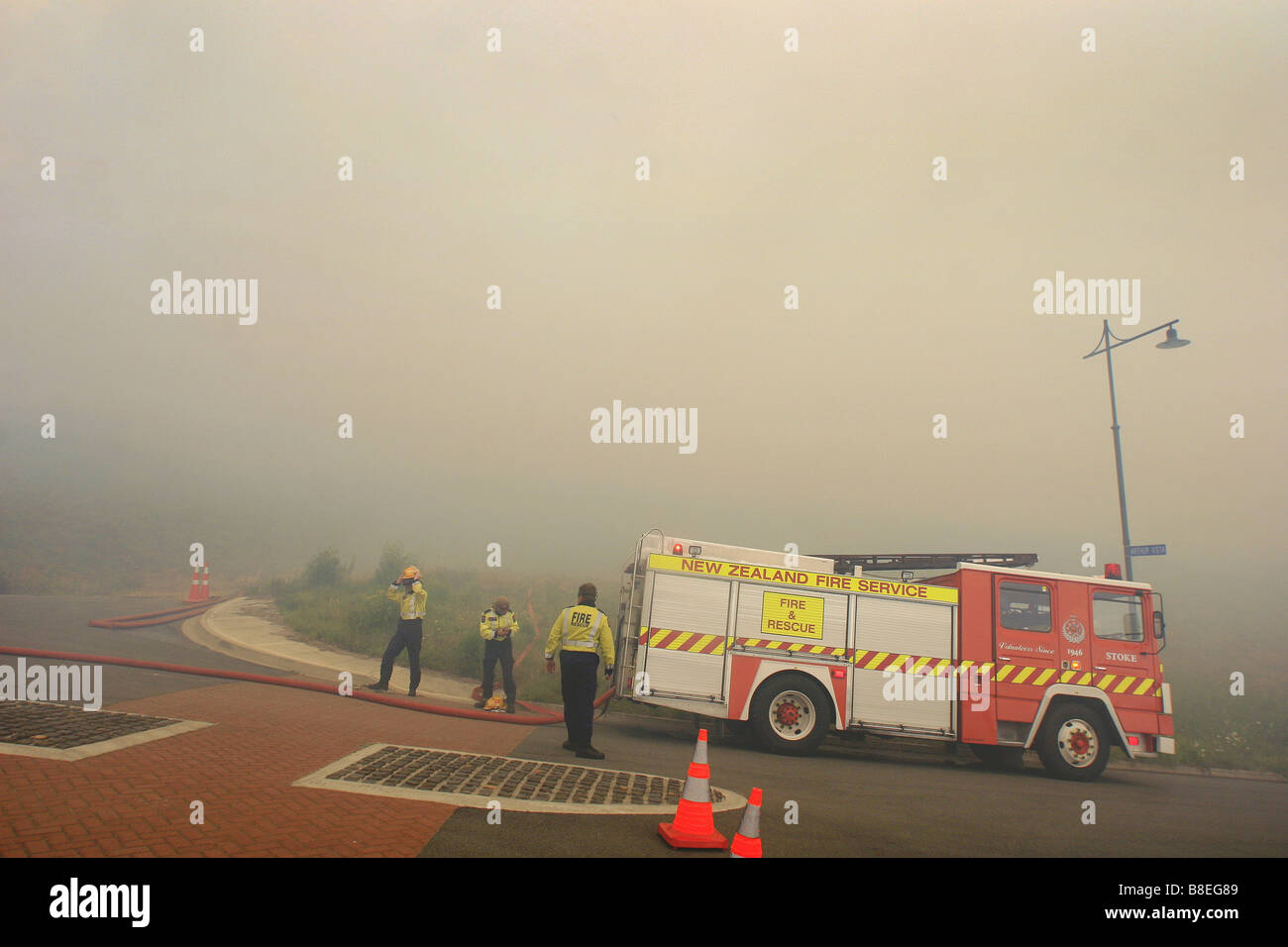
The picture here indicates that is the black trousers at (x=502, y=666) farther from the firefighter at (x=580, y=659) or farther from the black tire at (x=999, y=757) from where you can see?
the black tire at (x=999, y=757)

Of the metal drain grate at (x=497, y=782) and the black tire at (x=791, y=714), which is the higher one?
the metal drain grate at (x=497, y=782)

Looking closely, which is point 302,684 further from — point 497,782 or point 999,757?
point 999,757

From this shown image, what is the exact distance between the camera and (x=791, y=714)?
9.80 m

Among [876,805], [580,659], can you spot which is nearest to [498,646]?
[580,659]

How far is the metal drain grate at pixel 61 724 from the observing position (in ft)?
19.5

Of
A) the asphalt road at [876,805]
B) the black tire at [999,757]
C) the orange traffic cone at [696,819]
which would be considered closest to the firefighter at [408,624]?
the asphalt road at [876,805]

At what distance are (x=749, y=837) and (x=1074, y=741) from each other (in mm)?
7870

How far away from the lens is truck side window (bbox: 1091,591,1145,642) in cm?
1028

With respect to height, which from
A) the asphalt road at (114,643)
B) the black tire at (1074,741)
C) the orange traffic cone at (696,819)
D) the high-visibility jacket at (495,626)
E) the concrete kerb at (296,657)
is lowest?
the black tire at (1074,741)

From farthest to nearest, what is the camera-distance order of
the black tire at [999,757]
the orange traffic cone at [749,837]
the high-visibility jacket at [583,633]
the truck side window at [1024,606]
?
the black tire at [999,757], the truck side window at [1024,606], the high-visibility jacket at [583,633], the orange traffic cone at [749,837]

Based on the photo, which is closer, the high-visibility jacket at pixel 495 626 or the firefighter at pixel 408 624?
the high-visibility jacket at pixel 495 626

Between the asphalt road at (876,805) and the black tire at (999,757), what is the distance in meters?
0.23
